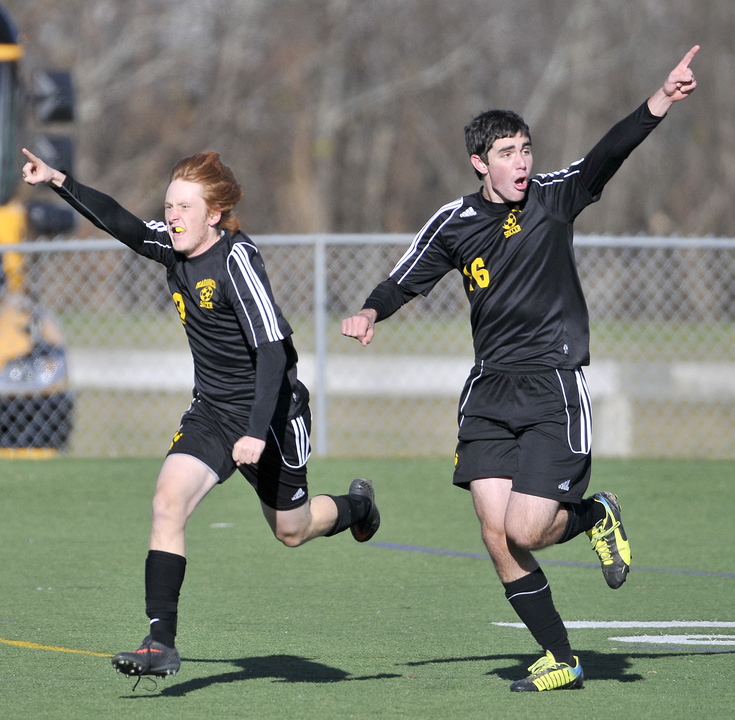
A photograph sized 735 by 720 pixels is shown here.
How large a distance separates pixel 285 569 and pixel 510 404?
9.55 feet

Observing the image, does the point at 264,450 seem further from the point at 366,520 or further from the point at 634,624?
the point at 634,624

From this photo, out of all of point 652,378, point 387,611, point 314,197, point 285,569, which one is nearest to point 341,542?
point 285,569

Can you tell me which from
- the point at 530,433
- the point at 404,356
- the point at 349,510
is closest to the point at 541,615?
the point at 530,433

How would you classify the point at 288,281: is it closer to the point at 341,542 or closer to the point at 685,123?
the point at 341,542

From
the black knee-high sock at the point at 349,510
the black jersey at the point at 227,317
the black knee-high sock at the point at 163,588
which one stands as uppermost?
the black jersey at the point at 227,317

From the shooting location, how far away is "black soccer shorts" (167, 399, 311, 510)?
5082mm

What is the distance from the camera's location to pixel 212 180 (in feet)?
16.6

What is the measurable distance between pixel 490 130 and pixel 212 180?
3.40ft

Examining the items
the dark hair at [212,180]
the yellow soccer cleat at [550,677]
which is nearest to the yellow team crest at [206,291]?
the dark hair at [212,180]

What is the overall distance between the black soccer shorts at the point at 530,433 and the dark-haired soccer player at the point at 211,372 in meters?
0.75

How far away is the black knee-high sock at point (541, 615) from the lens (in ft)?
16.4

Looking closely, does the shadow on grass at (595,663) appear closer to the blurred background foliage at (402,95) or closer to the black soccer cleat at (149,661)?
the black soccer cleat at (149,661)

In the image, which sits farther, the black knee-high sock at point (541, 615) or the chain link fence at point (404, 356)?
the chain link fence at point (404, 356)

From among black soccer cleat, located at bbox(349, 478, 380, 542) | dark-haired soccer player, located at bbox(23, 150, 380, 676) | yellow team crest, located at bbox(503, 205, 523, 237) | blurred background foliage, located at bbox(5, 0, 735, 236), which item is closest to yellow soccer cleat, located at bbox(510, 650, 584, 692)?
dark-haired soccer player, located at bbox(23, 150, 380, 676)
